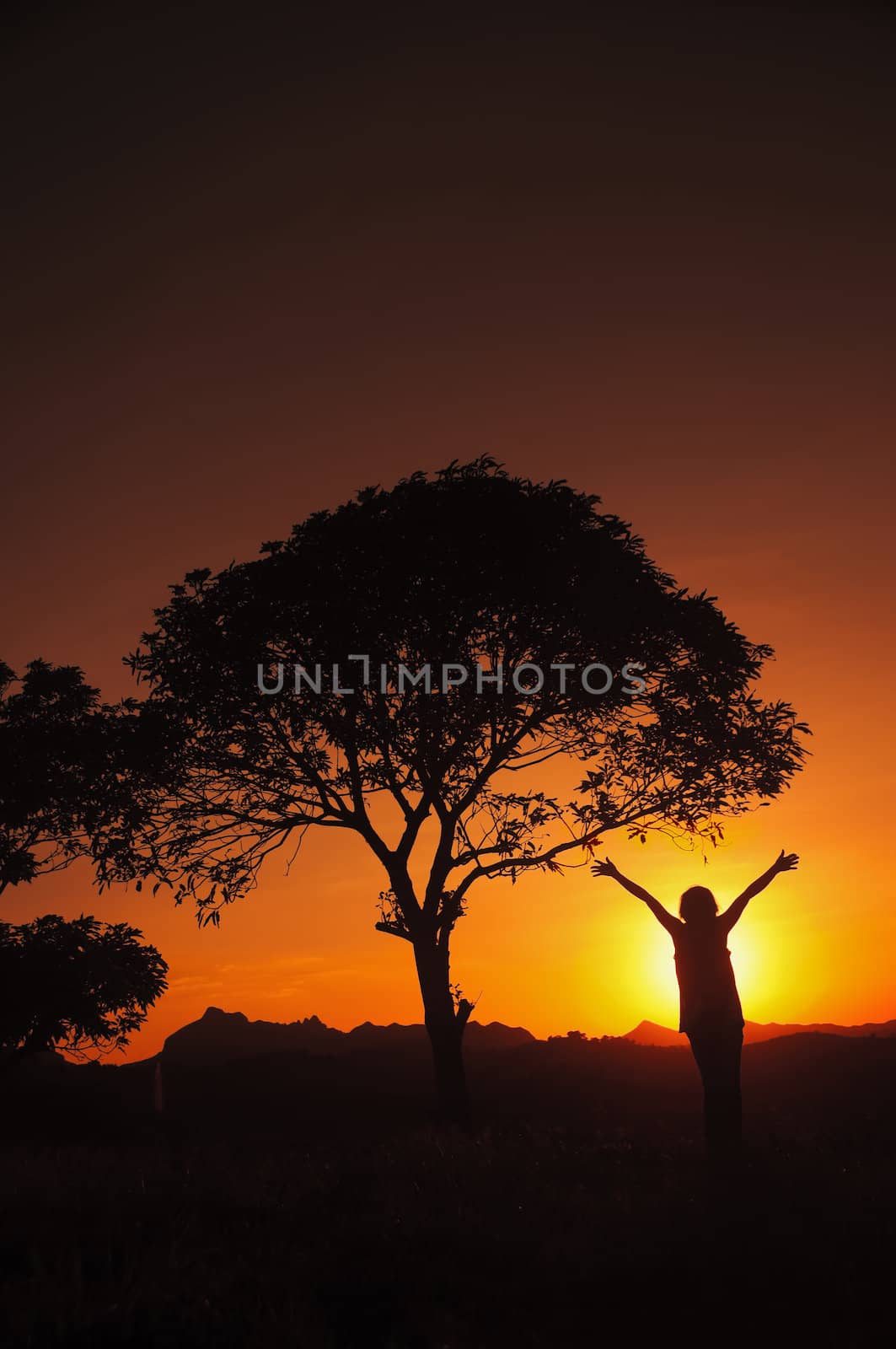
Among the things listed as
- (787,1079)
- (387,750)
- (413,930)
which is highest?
(387,750)

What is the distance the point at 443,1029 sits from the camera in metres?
24.2

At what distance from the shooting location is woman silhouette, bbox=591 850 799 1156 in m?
14.4

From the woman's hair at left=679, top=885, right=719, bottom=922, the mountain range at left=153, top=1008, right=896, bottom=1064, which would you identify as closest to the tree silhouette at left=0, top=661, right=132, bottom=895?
the woman's hair at left=679, top=885, right=719, bottom=922

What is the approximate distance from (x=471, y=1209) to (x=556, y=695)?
14.4 metres

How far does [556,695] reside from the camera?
80.9 ft

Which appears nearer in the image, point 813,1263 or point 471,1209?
point 813,1263

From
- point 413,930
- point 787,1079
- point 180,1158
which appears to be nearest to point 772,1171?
point 180,1158

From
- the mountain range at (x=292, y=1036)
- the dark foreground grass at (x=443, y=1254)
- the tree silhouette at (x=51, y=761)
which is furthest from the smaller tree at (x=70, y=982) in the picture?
the mountain range at (x=292, y=1036)

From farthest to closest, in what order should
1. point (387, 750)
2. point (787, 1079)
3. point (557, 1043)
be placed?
point (557, 1043) < point (787, 1079) < point (387, 750)

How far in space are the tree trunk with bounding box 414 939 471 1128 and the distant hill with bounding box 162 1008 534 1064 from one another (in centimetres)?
2873

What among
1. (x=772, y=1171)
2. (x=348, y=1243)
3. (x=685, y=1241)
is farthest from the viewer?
(x=772, y=1171)

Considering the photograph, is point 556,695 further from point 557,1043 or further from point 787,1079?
point 557,1043

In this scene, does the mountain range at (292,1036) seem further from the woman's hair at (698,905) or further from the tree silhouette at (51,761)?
the woman's hair at (698,905)

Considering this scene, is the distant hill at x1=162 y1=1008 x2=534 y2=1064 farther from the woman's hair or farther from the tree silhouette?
the woman's hair
